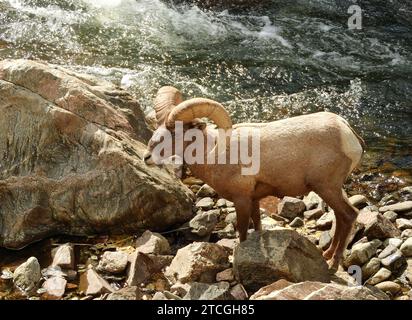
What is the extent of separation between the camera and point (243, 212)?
7254 mm

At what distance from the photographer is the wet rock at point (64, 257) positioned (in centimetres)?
720

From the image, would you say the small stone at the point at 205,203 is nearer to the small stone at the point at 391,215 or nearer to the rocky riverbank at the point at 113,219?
the rocky riverbank at the point at 113,219

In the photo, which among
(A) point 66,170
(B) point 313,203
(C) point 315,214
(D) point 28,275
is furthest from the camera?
(B) point 313,203

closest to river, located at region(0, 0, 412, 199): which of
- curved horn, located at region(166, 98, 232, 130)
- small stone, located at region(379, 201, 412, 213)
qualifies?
small stone, located at region(379, 201, 412, 213)

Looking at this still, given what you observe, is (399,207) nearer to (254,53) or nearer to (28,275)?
(28,275)

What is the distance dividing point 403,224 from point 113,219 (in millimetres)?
4021

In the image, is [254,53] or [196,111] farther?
[254,53]

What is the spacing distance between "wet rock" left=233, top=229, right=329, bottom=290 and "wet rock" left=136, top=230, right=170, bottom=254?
1.19m

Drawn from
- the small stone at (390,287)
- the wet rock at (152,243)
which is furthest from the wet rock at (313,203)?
the wet rock at (152,243)

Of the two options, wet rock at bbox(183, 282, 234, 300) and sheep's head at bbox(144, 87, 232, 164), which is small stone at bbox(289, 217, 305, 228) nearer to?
sheep's head at bbox(144, 87, 232, 164)

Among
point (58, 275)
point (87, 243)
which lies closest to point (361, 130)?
point (87, 243)

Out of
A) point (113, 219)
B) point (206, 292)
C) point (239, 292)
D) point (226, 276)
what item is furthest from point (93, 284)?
point (239, 292)

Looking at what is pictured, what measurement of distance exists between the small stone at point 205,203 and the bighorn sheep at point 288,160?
4.47 feet

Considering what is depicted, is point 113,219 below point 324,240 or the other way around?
the other way around
